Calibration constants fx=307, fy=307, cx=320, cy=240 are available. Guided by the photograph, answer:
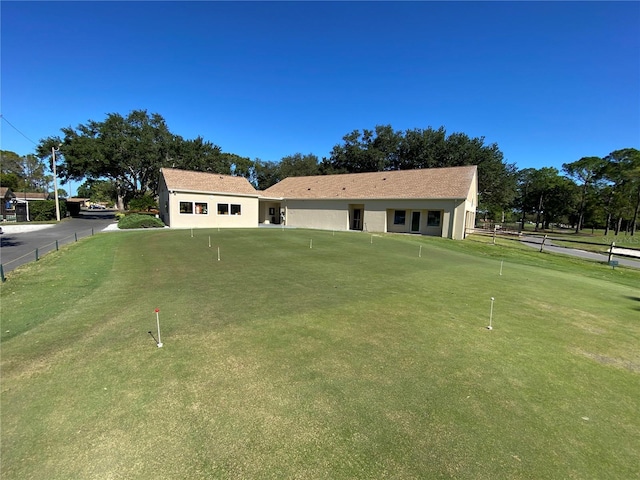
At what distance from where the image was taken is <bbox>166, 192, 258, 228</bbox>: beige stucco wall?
2866 centimetres

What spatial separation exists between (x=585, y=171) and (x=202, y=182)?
211 feet

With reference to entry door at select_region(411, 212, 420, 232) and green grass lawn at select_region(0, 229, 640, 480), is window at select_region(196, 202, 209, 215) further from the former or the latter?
green grass lawn at select_region(0, 229, 640, 480)

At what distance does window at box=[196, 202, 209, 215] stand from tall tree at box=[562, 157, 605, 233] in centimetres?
6306

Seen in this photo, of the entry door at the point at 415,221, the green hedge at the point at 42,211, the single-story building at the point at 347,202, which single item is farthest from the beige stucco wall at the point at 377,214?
the green hedge at the point at 42,211

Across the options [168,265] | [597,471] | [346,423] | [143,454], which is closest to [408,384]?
[346,423]

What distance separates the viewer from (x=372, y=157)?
4969 centimetres

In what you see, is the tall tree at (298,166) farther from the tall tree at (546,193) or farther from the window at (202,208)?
the tall tree at (546,193)

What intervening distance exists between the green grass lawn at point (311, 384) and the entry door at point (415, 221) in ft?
71.2

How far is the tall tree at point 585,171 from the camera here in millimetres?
52838

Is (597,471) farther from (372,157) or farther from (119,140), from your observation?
(119,140)

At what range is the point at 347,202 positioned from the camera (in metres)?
33.5

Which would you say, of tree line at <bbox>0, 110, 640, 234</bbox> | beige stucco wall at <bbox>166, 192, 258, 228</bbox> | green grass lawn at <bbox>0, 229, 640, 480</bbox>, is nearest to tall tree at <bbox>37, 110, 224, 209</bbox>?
tree line at <bbox>0, 110, 640, 234</bbox>

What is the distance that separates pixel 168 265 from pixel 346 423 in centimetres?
1024

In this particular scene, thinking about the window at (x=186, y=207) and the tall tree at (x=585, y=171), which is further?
the tall tree at (x=585, y=171)
